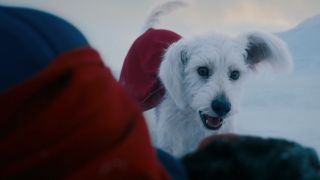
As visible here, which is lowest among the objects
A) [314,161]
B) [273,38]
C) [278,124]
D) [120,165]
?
[278,124]

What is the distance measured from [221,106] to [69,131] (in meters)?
0.84

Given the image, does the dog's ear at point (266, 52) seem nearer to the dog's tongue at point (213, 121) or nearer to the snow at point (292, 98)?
the snow at point (292, 98)

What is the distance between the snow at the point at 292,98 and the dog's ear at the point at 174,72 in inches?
6.6

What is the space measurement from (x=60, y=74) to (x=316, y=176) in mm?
267

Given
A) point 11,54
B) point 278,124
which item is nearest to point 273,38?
point 278,124

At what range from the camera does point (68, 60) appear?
43cm

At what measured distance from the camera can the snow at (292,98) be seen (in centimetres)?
126

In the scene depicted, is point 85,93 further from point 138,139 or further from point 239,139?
point 239,139

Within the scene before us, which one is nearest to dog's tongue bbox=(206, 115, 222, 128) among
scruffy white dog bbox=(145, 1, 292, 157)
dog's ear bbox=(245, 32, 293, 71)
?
scruffy white dog bbox=(145, 1, 292, 157)

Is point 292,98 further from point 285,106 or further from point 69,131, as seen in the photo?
point 69,131

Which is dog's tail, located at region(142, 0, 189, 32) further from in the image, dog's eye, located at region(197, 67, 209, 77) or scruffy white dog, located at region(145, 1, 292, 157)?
dog's eye, located at region(197, 67, 209, 77)

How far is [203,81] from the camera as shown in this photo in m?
1.27

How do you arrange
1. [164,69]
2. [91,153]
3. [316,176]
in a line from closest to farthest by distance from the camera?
[91,153]
[316,176]
[164,69]

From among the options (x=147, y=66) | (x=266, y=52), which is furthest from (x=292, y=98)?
(x=147, y=66)
